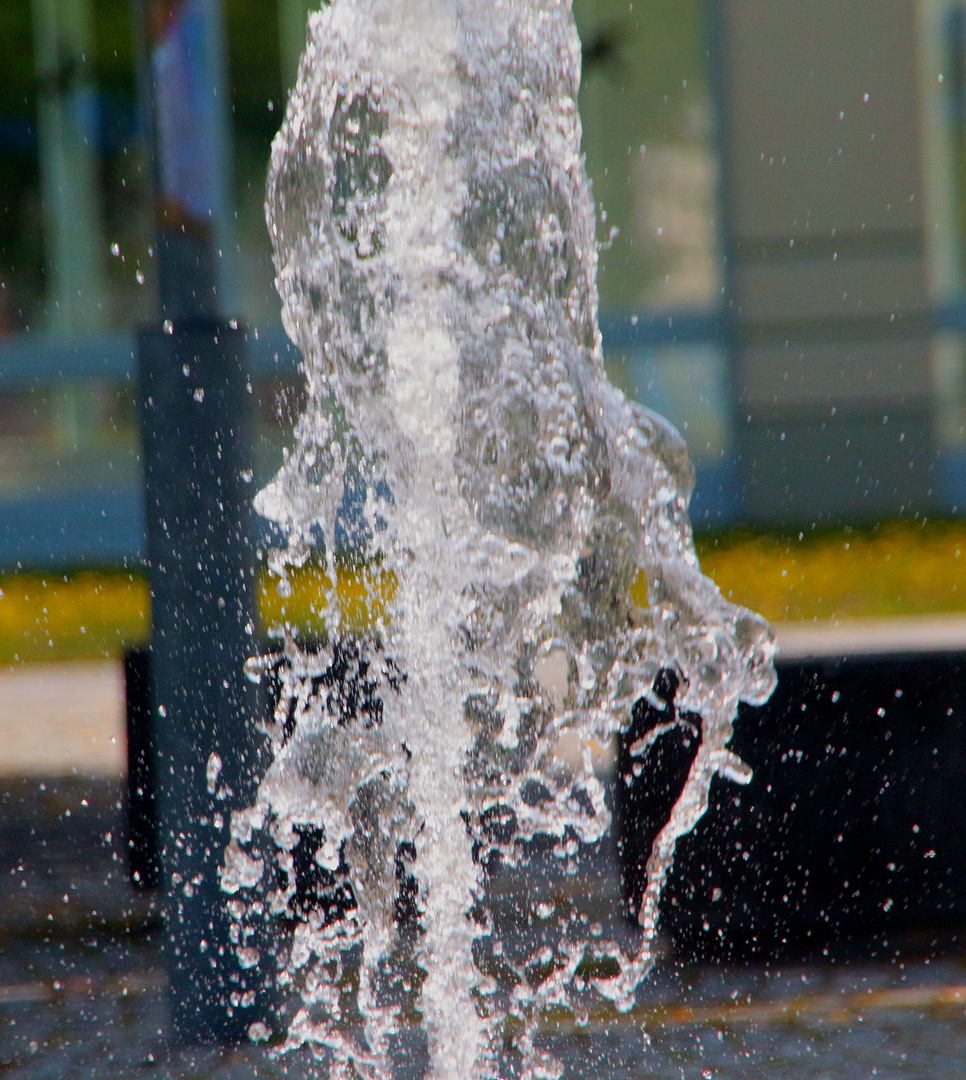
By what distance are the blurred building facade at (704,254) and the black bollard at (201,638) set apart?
8.90 m

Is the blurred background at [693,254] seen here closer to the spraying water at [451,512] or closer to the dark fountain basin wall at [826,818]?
the dark fountain basin wall at [826,818]

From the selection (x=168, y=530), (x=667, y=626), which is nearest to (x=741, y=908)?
(x=667, y=626)

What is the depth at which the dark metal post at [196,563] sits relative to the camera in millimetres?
3266

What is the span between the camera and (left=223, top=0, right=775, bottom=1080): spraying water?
11.6 ft

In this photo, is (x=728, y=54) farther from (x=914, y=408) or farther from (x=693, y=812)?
(x=693, y=812)

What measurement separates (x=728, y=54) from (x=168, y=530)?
1011 cm

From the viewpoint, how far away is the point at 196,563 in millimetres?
3291

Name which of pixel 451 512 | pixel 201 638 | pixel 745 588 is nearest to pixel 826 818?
pixel 451 512

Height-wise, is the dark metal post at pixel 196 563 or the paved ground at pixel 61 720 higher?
the dark metal post at pixel 196 563

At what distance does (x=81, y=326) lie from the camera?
41.3 ft

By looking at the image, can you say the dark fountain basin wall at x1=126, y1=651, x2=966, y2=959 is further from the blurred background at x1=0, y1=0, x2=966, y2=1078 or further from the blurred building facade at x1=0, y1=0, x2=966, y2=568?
the blurred building facade at x1=0, y1=0, x2=966, y2=568

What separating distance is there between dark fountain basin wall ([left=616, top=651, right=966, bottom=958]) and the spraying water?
13 cm

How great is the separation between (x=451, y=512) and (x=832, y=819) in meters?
1.17

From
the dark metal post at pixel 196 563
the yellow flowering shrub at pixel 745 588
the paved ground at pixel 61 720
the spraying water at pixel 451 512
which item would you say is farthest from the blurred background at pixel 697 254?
the dark metal post at pixel 196 563
